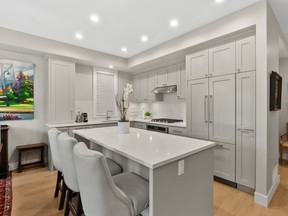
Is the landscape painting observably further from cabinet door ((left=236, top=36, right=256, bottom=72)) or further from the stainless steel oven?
cabinet door ((left=236, top=36, right=256, bottom=72))

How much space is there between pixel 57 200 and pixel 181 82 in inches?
132

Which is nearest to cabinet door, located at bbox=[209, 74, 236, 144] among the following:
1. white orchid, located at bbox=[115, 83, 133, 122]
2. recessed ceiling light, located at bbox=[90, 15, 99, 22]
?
white orchid, located at bbox=[115, 83, 133, 122]

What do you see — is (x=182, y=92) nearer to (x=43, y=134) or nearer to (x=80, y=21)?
(x=80, y=21)

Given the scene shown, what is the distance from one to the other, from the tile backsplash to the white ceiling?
1627 mm

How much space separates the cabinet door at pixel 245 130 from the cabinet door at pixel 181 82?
141 cm

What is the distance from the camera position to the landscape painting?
3297mm

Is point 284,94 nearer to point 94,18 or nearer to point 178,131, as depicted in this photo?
point 178,131

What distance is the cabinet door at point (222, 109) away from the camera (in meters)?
2.60

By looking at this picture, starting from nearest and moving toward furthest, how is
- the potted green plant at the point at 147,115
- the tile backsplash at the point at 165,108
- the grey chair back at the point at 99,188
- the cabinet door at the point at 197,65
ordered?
the grey chair back at the point at 99,188 < the cabinet door at the point at 197,65 < the tile backsplash at the point at 165,108 < the potted green plant at the point at 147,115

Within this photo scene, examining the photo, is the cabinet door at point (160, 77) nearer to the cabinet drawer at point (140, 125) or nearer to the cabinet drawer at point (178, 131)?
the cabinet drawer at point (140, 125)

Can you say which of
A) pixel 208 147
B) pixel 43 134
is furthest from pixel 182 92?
pixel 43 134

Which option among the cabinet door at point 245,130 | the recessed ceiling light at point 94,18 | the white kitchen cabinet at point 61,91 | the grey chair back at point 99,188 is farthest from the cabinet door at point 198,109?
the white kitchen cabinet at point 61,91

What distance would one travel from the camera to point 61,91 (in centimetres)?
370

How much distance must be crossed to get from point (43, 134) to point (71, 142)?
2862 millimetres
